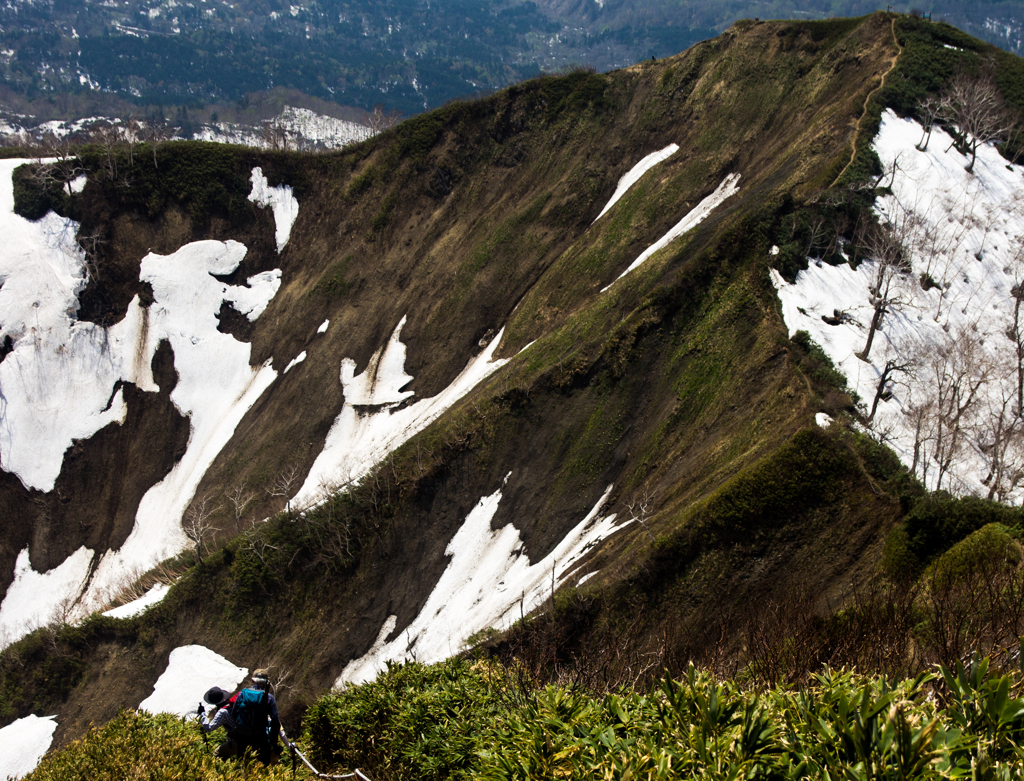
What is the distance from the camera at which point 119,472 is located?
57.5 meters

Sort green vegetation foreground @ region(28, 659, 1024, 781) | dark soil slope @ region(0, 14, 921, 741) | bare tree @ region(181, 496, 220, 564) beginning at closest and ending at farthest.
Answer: green vegetation foreground @ region(28, 659, 1024, 781), dark soil slope @ region(0, 14, 921, 741), bare tree @ region(181, 496, 220, 564)

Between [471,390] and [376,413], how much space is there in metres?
10.5

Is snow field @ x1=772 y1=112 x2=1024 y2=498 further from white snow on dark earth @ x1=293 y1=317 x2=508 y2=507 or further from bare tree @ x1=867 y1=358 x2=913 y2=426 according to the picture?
white snow on dark earth @ x1=293 y1=317 x2=508 y2=507

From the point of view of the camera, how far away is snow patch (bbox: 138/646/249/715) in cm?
3500

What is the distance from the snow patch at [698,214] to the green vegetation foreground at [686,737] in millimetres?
43612

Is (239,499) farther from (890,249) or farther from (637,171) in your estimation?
(890,249)

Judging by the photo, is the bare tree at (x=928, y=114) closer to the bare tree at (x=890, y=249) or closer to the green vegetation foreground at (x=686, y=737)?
the bare tree at (x=890, y=249)

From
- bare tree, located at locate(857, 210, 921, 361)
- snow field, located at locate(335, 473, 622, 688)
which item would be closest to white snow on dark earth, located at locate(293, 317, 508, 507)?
snow field, located at locate(335, 473, 622, 688)

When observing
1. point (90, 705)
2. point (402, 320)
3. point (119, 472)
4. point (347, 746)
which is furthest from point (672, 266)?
point (119, 472)

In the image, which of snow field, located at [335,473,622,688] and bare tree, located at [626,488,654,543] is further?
snow field, located at [335,473,622,688]

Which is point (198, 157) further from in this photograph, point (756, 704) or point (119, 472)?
point (756, 704)

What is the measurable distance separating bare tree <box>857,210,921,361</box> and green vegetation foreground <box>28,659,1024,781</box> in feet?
106

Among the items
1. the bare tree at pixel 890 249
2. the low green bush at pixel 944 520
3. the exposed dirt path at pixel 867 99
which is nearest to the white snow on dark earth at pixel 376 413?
the bare tree at pixel 890 249

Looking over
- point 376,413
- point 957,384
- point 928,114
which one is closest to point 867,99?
point 928,114
